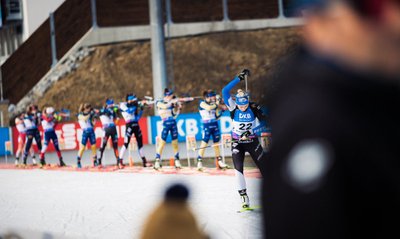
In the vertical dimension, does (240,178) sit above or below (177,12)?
below

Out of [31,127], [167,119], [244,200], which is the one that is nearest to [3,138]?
[31,127]

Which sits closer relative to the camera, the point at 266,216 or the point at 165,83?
the point at 266,216

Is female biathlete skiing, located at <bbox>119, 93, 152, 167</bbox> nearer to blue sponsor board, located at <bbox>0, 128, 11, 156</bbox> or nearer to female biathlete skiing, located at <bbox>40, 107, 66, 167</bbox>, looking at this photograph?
female biathlete skiing, located at <bbox>40, 107, 66, 167</bbox>

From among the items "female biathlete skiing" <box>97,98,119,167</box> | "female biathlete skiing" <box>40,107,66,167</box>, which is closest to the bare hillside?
"female biathlete skiing" <box>40,107,66,167</box>

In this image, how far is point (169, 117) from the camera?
2078 cm

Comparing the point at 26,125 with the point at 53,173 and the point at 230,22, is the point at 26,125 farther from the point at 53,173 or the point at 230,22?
the point at 230,22

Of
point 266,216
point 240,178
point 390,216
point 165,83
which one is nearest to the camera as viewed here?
point 390,216

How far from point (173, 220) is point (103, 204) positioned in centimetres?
1161

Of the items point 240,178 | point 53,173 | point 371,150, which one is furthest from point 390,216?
point 53,173

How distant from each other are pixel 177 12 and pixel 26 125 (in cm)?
2485

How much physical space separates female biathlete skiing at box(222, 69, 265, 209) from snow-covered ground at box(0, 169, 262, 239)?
0.56 m

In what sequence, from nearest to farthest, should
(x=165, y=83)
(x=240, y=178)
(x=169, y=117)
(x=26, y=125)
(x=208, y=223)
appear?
(x=208, y=223)
(x=240, y=178)
(x=169, y=117)
(x=26, y=125)
(x=165, y=83)

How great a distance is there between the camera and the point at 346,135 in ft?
4.24

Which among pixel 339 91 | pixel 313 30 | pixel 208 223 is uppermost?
pixel 313 30
